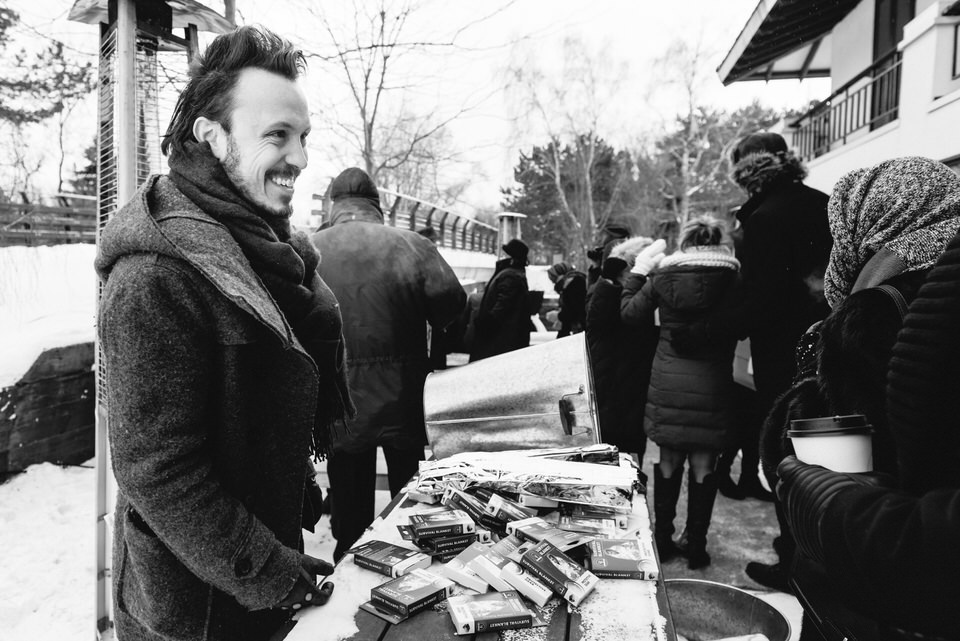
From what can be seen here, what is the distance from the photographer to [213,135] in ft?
4.71

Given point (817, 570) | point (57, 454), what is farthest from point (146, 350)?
point (57, 454)

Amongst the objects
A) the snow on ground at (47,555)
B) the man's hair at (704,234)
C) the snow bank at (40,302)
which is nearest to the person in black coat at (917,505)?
the man's hair at (704,234)

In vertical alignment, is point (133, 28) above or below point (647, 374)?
above

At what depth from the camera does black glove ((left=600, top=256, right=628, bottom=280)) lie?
420cm

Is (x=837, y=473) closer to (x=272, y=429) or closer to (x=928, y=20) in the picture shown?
(x=272, y=429)

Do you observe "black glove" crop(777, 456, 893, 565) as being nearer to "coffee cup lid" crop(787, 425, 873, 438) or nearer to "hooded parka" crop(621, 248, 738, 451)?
"coffee cup lid" crop(787, 425, 873, 438)

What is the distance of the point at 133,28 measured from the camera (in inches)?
90.0

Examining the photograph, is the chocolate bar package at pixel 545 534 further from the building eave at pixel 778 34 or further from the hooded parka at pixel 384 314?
the building eave at pixel 778 34

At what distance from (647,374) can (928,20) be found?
20.3 feet

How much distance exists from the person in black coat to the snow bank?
188 inches

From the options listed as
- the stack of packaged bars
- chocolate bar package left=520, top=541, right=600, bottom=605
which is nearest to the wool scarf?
the stack of packaged bars

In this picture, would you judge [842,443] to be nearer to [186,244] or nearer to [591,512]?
[591,512]

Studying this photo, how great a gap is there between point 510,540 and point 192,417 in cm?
96

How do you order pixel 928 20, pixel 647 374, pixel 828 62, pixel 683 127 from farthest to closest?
1. pixel 683 127
2. pixel 828 62
3. pixel 928 20
4. pixel 647 374
